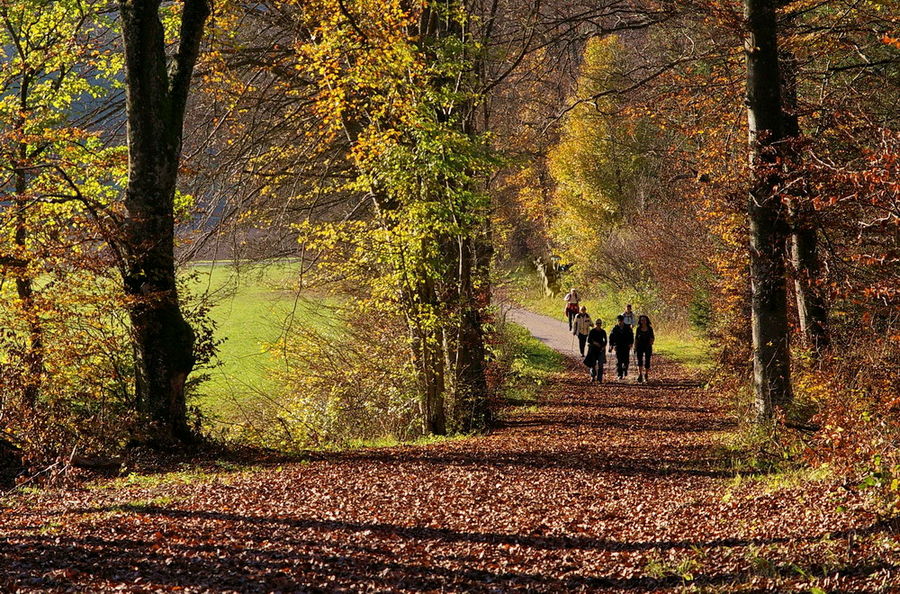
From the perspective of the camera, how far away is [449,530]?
295 inches

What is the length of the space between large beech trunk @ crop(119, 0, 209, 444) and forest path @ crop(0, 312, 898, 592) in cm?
137

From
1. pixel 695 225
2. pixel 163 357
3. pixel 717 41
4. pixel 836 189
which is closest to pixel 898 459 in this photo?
pixel 836 189

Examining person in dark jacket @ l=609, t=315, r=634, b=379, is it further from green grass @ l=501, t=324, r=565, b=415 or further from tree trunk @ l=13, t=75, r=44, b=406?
tree trunk @ l=13, t=75, r=44, b=406

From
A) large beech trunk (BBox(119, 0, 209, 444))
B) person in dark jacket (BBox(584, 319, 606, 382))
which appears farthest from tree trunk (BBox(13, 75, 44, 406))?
person in dark jacket (BBox(584, 319, 606, 382))

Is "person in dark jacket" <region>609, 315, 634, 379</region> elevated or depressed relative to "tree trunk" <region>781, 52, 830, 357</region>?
depressed

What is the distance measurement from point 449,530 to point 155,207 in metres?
5.76

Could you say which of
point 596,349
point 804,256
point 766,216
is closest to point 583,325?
point 596,349

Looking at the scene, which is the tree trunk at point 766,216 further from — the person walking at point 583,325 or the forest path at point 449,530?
the person walking at point 583,325

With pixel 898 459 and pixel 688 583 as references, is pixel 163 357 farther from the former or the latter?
pixel 898 459

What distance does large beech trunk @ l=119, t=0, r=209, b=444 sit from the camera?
10406 mm

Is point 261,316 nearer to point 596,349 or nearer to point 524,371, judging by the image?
point 524,371

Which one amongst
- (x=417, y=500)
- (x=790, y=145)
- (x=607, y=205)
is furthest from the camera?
(x=607, y=205)

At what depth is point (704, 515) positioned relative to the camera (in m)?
7.80

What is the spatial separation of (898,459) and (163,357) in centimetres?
824
